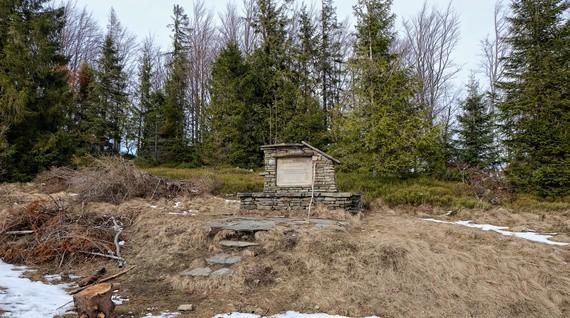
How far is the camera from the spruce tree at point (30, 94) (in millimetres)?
14789

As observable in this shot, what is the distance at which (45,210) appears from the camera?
7000mm

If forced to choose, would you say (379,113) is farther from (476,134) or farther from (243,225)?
(243,225)

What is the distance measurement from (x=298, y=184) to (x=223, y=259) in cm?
478

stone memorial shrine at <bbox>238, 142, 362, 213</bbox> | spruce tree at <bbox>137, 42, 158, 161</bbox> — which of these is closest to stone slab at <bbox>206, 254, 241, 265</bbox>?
stone memorial shrine at <bbox>238, 142, 362, 213</bbox>

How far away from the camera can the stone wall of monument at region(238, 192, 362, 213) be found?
9336 millimetres

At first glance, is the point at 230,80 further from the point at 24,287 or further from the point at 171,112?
the point at 24,287

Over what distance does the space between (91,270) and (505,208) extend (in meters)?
11.3

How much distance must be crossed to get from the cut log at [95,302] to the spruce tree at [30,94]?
14235 millimetres

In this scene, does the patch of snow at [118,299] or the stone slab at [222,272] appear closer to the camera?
the patch of snow at [118,299]

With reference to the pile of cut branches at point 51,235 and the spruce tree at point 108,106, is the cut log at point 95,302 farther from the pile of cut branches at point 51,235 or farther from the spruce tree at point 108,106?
the spruce tree at point 108,106

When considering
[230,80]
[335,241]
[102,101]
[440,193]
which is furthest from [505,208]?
[102,101]

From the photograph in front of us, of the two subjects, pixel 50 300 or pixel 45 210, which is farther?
pixel 45 210

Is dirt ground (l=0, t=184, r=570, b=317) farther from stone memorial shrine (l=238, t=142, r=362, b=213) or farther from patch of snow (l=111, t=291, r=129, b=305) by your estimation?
stone memorial shrine (l=238, t=142, r=362, b=213)

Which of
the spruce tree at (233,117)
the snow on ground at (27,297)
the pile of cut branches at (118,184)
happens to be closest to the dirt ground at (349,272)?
the snow on ground at (27,297)
